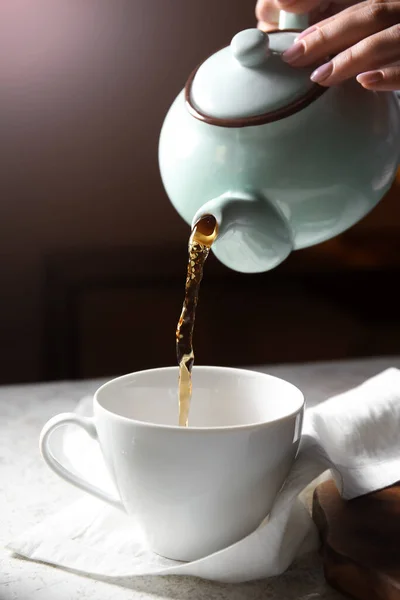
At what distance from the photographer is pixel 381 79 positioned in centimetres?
54

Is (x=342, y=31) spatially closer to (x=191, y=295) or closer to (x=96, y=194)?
(x=191, y=295)

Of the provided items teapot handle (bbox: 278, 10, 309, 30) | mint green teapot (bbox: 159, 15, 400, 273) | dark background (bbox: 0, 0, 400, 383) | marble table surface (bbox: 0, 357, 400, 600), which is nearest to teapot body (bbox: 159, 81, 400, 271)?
mint green teapot (bbox: 159, 15, 400, 273)

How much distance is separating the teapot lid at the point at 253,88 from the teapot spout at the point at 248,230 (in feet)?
0.19

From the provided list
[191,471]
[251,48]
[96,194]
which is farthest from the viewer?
[96,194]

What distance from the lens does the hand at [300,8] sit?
63 centimetres

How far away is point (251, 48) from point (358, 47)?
0.09 metres

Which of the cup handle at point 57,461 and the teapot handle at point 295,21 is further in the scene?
the teapot handle at point 295,21

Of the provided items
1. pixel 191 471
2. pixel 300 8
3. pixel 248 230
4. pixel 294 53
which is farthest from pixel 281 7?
pixel 191 471

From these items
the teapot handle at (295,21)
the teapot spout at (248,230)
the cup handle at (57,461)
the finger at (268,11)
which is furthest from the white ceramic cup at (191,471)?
the finger at (268,11)

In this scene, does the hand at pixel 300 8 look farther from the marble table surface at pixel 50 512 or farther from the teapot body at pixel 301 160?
the marble table surface at pixel 50 512

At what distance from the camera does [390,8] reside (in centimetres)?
57

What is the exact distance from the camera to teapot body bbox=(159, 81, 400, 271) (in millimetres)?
531

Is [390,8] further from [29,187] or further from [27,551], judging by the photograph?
[29,187]

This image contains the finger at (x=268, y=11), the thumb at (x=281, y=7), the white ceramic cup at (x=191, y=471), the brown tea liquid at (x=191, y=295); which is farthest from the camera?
→ the finger at (x=268, y=11)
